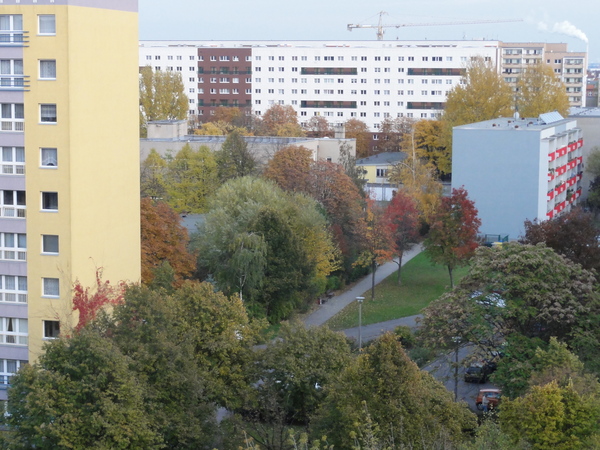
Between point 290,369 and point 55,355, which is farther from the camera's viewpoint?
point 290,369

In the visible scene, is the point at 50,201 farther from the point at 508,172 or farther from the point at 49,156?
the point at 508,172

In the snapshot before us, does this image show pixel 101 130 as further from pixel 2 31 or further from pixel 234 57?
pixel 234 57

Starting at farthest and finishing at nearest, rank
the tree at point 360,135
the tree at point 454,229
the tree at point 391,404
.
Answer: the tree at point 360,135
the tree at point 454,229
the tree at point 391,404

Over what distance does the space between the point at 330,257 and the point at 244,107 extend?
214 ft

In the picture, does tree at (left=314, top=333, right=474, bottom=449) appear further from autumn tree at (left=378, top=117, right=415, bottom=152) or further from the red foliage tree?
autumn tree at (left=378, top=117, right=415, bottom=152)

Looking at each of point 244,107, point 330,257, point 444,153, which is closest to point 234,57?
point 244,107

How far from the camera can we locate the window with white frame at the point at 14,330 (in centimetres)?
2744

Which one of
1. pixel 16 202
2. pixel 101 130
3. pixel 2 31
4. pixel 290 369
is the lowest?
pixel 290 369

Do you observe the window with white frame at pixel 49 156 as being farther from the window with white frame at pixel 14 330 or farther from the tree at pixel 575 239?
the tree at pixel 575 239

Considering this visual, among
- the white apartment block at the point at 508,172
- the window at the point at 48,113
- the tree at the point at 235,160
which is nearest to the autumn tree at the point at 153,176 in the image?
the tree at the point at 235,160

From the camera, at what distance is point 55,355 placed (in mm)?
19891

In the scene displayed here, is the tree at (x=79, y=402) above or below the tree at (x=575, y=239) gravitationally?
below

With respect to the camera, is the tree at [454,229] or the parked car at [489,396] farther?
the tree at [454,229]

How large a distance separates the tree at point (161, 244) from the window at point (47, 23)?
9.79 meters
